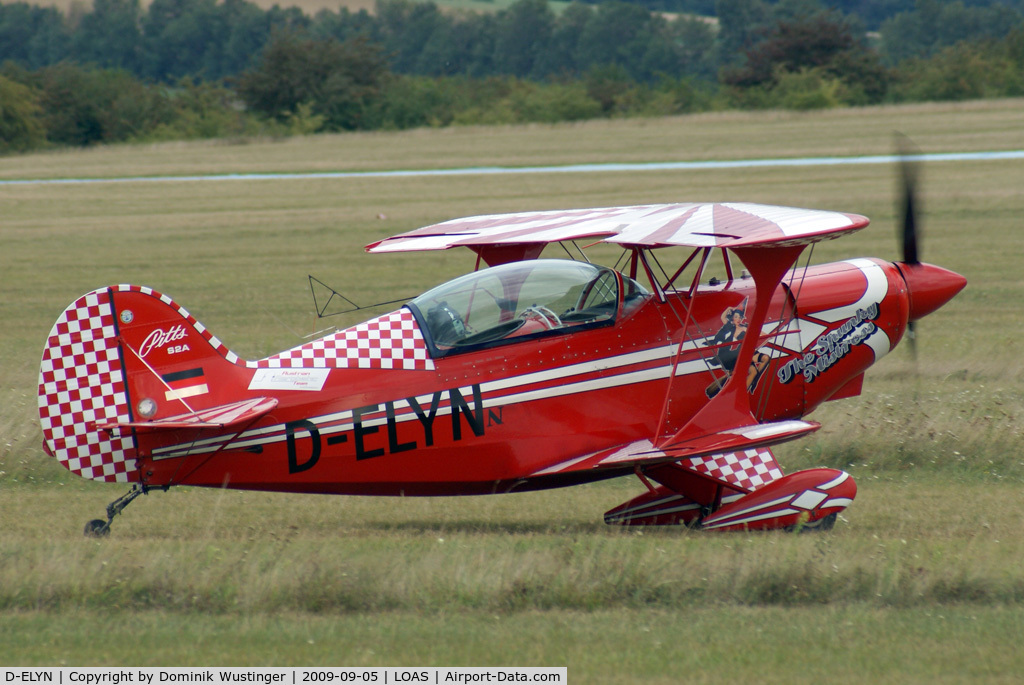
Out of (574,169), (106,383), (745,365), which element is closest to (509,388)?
(745,365)

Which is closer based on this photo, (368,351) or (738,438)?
(738,438)

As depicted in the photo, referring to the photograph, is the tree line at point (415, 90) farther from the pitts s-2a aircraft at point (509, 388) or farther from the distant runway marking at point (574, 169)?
the pitts s-2a aircraft at point (509, 388)

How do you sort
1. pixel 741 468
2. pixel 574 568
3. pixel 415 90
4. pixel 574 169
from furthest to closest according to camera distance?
1. pixel 415 90
2. pixel 574 169
3. pixel 741 468
4. pixel 574 568

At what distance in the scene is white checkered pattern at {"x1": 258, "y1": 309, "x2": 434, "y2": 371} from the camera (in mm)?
7453

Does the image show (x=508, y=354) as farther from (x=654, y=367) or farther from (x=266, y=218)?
(x=266, y=218)

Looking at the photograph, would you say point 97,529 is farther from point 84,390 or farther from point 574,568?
point 574,568

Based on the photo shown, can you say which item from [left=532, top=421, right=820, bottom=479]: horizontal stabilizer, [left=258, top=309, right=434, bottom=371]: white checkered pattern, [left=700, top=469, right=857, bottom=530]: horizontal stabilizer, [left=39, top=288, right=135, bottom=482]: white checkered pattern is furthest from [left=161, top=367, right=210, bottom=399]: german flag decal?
[left=700, top=469, right=857, bottom=530]: horizontal stabilizer

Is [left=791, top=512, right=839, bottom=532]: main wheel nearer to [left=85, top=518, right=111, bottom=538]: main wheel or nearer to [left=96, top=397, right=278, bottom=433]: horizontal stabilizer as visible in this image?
[left=96, top=397, right=278, bottom=433]: horizontal stabilizer

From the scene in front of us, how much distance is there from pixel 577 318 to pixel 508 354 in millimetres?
561

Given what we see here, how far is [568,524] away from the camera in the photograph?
26.6 feet

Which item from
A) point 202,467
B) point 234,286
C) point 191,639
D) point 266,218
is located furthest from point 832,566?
point 266,218

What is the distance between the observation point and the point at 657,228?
7.45m

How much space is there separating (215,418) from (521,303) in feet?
7.17

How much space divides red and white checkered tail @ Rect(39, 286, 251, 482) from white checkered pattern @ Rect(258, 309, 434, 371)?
70cm
